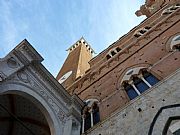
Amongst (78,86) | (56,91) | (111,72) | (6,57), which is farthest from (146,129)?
(78,86)

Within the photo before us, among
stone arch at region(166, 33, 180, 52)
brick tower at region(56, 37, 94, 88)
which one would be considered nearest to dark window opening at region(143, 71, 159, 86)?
stone arch at region(166, 33, 180, 52)

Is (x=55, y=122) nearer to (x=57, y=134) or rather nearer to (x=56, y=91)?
(x=57, y=134)

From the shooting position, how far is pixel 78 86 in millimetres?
14305

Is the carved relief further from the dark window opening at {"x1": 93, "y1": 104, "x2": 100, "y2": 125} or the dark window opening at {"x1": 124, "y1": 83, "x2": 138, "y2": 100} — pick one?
the dark window opening at {"x1": 124, "y1": 83, "x2": 138, "y2": 100}

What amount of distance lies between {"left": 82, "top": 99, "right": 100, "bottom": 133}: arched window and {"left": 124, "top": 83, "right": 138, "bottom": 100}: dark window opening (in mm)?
1206

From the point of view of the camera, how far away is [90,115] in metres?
10.9

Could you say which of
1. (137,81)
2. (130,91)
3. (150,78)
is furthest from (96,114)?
(150,78)

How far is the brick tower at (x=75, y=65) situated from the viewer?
19.9 meters

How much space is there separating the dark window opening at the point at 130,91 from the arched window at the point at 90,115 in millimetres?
1206

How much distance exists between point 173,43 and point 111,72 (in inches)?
115

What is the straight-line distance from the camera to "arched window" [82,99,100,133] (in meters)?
10.2

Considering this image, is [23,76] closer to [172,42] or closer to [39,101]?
[39,101]

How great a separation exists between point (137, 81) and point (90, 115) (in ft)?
6.18

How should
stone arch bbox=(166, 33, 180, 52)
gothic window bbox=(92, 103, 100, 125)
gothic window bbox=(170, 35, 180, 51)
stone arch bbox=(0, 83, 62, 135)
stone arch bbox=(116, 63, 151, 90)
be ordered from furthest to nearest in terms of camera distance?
stone arch bbox=(116, 63, 151, 90) < stone arch bbox=(166, 33, 180, 52) < gothic window bbox=(170, 35, 180, 51) < gothic window bbox=(92, 103, 100, 125) < stone arch bbox=(0, 83, 62, 135)
